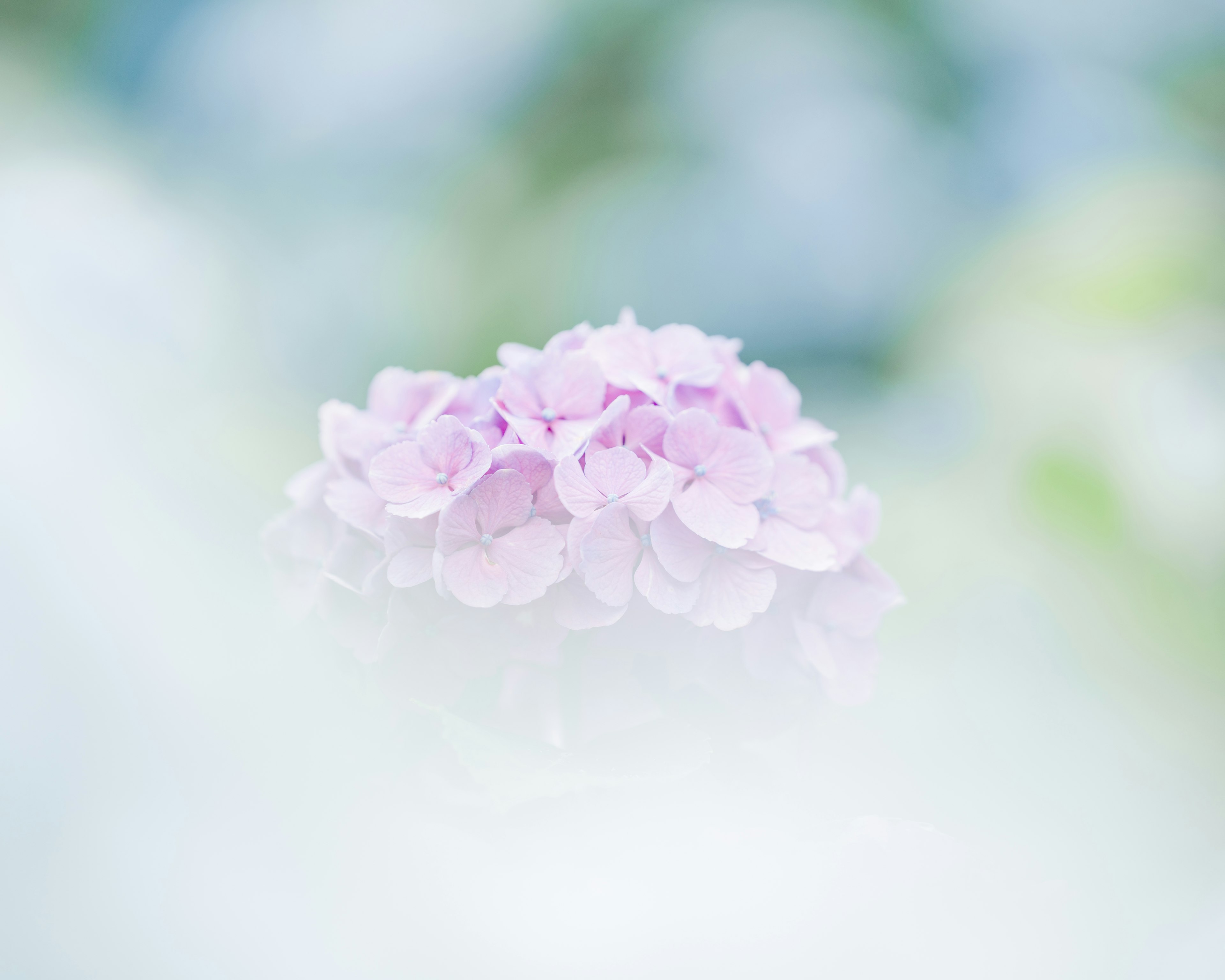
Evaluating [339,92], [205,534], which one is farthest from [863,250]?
[205,534]

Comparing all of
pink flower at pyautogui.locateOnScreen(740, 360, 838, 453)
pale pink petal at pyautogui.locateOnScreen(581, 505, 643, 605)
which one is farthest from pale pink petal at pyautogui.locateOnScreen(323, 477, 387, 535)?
pink flower at pyautogui.locateOnScreen(740, 360, 838, 453)

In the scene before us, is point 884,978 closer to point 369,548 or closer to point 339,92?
point 369,548

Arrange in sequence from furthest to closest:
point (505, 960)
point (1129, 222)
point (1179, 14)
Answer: point (1179, 14) < point (1129, 222) < point (505, 960)

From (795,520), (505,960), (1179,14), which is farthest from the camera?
(1179,14)

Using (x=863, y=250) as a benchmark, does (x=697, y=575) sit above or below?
below

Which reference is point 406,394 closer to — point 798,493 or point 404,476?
point 404,476

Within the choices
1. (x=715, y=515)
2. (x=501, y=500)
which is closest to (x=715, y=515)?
(x=715, y=515)

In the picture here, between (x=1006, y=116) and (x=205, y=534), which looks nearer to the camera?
(x=205, y=534)

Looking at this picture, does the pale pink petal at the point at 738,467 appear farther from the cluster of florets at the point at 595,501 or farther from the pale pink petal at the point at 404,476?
the pale pink petal at the point at 404,476
